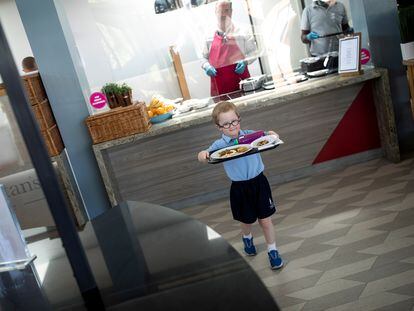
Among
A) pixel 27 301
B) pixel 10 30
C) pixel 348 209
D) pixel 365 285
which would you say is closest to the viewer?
pixel 27 301

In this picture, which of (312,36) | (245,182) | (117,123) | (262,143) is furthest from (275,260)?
(312,36)

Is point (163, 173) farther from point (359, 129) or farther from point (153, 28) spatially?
point (359, 129)

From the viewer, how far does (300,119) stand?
430cm

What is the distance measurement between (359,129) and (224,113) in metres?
2.07

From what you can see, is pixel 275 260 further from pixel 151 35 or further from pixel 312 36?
pixel 151 35

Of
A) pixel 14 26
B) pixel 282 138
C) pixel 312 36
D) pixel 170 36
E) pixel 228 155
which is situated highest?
pixel 14 26

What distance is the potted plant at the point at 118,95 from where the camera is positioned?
4.19 meters

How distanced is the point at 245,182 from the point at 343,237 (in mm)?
765

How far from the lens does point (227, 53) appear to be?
459cm

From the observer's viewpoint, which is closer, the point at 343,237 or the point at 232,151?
the point at 232,151

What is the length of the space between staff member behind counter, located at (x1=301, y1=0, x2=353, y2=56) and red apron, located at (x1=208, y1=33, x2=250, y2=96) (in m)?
0.70

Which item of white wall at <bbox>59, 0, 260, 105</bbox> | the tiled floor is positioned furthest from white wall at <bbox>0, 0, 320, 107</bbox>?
Result: the tiled floor

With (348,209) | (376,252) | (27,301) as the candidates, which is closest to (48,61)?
(348,209)

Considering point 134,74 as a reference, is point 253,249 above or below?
below
